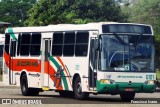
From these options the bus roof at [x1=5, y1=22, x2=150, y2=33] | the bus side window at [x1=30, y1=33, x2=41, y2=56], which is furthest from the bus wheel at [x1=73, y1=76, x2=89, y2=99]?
the bus side window at [x1=30, y1=33, x2=41, y2=56]

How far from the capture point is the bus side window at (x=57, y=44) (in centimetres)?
3012

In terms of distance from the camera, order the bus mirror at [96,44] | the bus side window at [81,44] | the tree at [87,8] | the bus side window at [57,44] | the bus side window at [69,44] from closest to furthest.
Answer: the bus mirror at [96,44] < the bus side window at [81,44] < the bus side window at [69,44] < the bus side window at [57,44] < the tree at [87,8]

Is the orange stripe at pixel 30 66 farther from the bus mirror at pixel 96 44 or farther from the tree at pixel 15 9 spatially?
the tree at pixel 15 9

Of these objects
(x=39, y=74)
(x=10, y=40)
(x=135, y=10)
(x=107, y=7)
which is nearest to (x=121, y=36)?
(x=39, y=74)

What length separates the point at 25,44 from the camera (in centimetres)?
3272

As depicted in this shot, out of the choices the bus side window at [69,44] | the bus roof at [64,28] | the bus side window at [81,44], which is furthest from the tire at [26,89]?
the bus side window at [81,44]

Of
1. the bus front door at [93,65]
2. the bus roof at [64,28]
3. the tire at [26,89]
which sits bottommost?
the tire at [26,89]

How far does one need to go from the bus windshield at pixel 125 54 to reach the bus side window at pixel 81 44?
135 cm

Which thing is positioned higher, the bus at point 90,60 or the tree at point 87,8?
the tree at point 87,8

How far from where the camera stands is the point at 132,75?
2686cm

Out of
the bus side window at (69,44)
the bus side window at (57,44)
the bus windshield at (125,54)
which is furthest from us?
the bus side window at (57,44)

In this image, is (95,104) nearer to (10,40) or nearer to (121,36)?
(121,36)

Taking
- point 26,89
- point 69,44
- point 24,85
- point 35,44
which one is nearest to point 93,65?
point 69,44

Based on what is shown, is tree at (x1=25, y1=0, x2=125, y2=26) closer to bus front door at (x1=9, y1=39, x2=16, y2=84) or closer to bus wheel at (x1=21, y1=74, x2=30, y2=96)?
bus front door at (x1=9, y1=39, x2=16, y2=84)
